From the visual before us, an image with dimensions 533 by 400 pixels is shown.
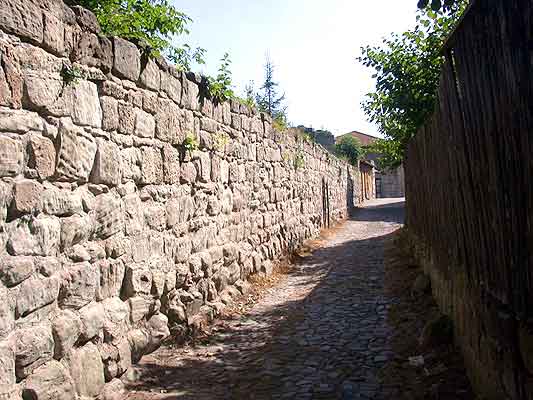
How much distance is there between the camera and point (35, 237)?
267 cm

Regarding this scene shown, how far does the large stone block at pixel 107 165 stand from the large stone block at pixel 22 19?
81cm

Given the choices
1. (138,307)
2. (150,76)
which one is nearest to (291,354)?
(138,307)

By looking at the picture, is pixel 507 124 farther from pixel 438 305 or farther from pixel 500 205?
pixel 438 305

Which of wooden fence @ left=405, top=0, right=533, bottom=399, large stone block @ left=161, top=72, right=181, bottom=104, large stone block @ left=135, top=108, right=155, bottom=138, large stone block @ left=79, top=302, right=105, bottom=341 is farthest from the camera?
large stone block @ left=161, top=72, right=181, bottom=104

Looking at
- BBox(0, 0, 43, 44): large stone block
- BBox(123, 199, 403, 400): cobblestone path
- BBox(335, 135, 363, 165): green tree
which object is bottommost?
BBox(123, 199, 403, 400): cobblestone path

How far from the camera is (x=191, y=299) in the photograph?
4688 mm

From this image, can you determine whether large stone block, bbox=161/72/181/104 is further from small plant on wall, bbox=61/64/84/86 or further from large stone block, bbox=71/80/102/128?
small plant on wall, bbox=61/64/84/86

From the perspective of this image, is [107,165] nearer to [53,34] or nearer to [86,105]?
[86,105]

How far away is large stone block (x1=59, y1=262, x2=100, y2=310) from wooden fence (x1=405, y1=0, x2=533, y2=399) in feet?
7.57

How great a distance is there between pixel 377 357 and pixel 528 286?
202cm

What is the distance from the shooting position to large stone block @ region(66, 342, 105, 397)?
2.90m

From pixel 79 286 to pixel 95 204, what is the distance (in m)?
0.54

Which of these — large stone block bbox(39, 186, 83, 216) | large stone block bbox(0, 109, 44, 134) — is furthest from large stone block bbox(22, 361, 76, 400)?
large stone block bbox(0, 109, 44, 134)

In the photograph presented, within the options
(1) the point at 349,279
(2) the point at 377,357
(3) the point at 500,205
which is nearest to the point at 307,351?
(2) the point at 377,357
